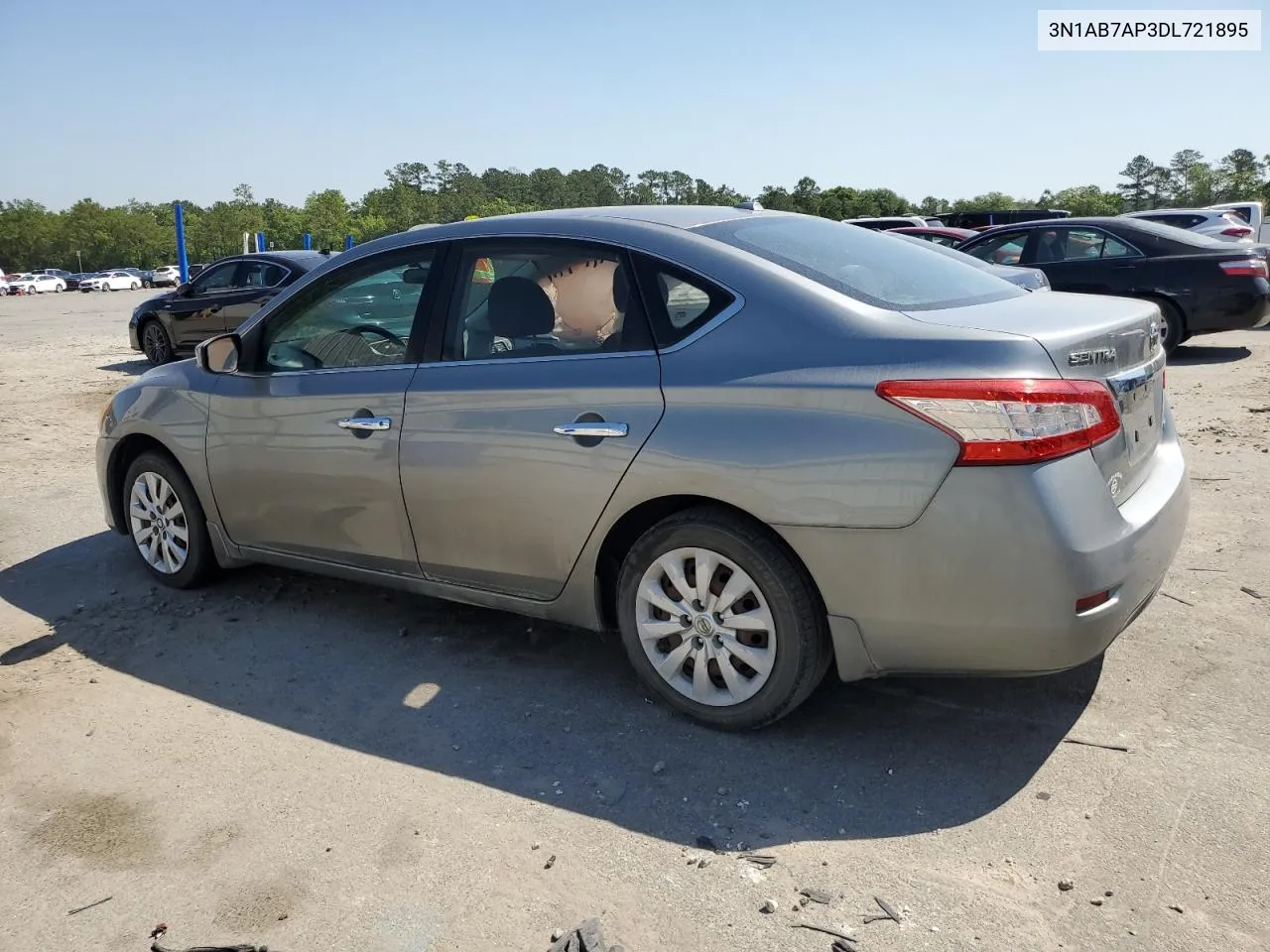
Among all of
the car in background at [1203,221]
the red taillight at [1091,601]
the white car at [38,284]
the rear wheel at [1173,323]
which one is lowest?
the red taillight at [1091,601]

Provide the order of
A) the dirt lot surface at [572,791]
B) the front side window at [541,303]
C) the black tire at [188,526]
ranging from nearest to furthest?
the dirt lot surface at [572,791] < the front side window at [541,303] < the black tire at [188,526]

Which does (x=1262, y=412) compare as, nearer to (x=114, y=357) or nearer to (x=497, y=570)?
(x=497, y=570)

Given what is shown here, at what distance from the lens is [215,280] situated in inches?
556

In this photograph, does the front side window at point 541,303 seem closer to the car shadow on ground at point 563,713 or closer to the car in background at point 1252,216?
the car shadow on ground at point 563,713

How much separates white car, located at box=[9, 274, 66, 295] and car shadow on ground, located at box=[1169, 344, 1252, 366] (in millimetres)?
66170

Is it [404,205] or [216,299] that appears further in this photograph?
[404,205]

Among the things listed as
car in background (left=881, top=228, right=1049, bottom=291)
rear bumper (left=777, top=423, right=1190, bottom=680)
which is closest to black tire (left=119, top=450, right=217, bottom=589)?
rear bumper (left=777, top=423, right=1190, bottom=680)

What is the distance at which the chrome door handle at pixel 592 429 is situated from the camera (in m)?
3.48

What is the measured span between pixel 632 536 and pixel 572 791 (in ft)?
2.95

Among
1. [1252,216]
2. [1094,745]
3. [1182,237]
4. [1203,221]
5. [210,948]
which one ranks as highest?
[1252,216]

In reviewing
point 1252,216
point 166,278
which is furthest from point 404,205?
point 1252,216

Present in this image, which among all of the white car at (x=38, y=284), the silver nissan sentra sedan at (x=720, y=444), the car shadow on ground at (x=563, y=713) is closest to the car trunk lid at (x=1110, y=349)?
the silver nissan sentra sedan at (x=720, y=444)

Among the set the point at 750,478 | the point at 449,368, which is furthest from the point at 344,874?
the point at 449,368

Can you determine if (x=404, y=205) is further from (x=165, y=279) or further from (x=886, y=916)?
(x=886, y=916)
